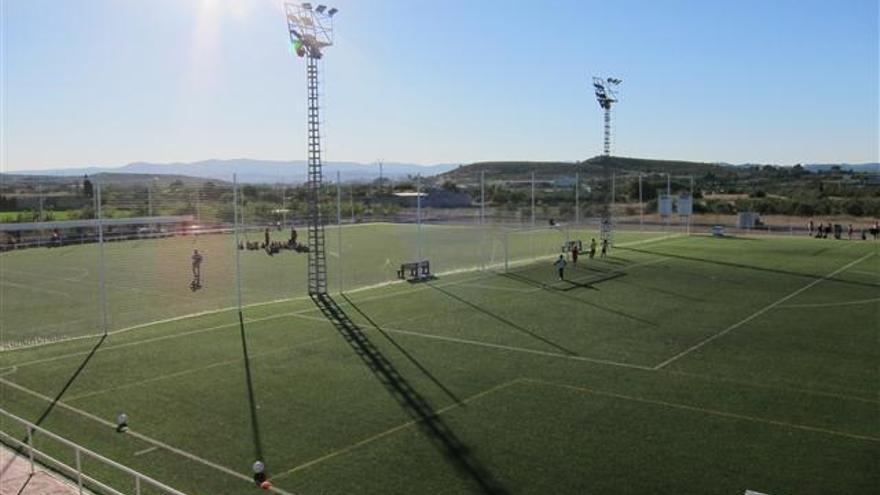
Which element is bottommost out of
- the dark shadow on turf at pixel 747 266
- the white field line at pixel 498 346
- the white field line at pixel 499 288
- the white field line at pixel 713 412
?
the white field line at pixel 713 412

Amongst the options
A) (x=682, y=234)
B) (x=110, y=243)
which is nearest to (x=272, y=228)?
(x=110, y=243)

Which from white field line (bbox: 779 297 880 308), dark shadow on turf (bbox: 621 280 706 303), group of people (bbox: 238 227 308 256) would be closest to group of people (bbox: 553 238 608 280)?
dark shadow on turf (bbox: 621 280 706 303)

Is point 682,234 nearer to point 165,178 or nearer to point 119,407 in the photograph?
point 165,178

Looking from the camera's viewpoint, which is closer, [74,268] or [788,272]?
[788,272]

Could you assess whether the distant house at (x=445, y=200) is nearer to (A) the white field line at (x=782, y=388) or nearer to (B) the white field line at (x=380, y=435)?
(A) the white field line at (x=782, y=388)

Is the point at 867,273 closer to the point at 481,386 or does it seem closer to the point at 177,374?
the point at 481,386

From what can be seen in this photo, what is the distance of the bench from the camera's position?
35.3 metres

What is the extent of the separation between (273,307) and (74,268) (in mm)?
17743

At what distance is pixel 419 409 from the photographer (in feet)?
51.5

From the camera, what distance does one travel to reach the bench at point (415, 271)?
116 ft

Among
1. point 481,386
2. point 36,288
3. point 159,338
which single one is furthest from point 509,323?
point 36,288

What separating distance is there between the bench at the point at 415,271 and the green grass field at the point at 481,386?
92.8 inches

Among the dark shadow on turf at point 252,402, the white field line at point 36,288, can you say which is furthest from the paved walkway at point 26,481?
the white field line at point 36,288

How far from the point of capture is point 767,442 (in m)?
13.4
